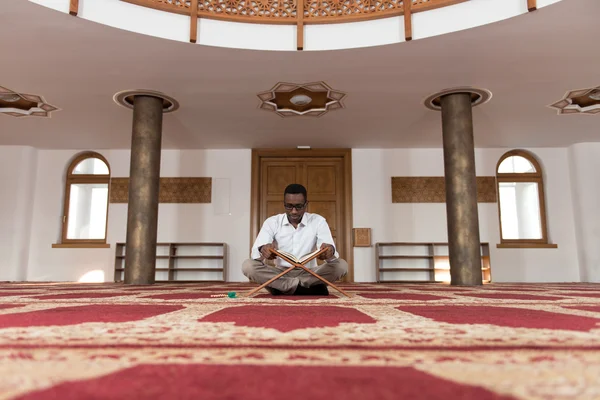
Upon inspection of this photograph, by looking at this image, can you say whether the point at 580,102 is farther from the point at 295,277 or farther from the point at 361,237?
the point at 295,277

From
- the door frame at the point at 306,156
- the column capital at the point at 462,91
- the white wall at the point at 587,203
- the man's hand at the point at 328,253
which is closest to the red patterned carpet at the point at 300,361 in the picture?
the man's hand at the point at 328,253

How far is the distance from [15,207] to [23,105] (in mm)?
2932

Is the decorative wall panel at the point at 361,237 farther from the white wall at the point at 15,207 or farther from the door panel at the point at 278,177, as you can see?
the white wall at the point at 15,207

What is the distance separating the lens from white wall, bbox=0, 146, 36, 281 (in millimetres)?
8828

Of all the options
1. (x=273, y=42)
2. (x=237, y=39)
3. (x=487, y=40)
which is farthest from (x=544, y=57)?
(x=237, y=39)

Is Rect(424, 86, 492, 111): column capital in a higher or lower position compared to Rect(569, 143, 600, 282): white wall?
higher

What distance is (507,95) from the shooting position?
653cm

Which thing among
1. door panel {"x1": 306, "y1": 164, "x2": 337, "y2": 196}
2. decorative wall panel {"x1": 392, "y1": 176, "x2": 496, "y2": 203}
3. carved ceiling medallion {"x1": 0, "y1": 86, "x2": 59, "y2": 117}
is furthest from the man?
decorative wall panel {"x1": 392, "y1": 176, "x2": 496, "y2": 203}

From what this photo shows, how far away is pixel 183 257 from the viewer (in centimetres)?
873

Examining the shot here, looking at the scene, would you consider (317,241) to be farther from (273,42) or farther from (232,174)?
(232,174)

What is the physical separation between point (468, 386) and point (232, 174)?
348 inches

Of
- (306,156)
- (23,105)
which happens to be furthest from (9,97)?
(306,156)

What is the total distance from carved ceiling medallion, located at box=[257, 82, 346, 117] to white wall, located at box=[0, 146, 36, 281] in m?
5.61

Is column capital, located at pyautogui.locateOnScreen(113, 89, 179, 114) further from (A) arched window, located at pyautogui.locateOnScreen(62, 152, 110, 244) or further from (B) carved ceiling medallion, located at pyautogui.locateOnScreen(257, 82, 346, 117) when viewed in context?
(A) arched window, located at pyautogui.locateOnScreen(62, 152, 110, 244)
